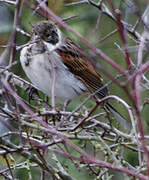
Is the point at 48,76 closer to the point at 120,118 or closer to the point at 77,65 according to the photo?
the point at 77,65

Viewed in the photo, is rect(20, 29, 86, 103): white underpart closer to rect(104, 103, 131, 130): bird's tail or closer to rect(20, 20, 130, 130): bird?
rect(20, 20, 130, 130): bird

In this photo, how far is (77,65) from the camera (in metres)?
4.53

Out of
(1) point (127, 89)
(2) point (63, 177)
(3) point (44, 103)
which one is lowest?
(2) point (63, 177)

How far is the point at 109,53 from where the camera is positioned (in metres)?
4.45

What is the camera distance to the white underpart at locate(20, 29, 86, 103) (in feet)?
Result: 13.2

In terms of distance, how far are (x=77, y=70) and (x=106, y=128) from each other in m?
2.21

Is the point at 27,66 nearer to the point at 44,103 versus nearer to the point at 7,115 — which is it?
the point at 44,103

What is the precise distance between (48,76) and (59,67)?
0.29m

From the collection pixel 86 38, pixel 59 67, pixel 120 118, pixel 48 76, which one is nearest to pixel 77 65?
pixel 59 67

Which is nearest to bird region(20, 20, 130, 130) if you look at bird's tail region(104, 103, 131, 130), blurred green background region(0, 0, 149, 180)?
bird's tail region(104, 103, 131, 130)

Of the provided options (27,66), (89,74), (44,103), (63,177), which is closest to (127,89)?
(63,177)

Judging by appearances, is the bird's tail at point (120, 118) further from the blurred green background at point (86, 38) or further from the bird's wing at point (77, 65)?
the bird's wing at point (77, 65)

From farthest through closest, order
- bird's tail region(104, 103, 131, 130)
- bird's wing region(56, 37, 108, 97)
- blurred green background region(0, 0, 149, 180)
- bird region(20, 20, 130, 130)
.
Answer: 1. bird's wing region(56, 37, 108, 97)
2. bird region(20, 20, 130, 130)
3. blurred green background region(0, 0, 149, 180)
4. bird's tail region(104, 103, 131, 130)

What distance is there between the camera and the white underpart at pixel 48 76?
403 centimetres
